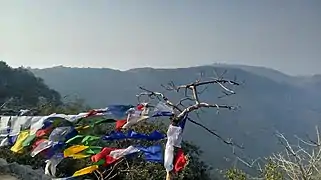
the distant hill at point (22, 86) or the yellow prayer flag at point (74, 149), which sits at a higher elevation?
the yellow prayer flag at point (74, 149)

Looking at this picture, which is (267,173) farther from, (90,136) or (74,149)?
(74,149)

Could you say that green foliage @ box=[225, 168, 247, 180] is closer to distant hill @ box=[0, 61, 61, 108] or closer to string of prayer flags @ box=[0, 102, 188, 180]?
string of prayer flags @ box=[0, 102, 188, 180]

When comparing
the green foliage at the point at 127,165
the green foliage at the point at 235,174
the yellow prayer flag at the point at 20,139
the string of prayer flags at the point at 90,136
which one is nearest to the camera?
the string of prayer flags at the point at 90,136

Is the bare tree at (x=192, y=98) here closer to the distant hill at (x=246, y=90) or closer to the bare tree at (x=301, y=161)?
the bare tree at (x=301, y=161)

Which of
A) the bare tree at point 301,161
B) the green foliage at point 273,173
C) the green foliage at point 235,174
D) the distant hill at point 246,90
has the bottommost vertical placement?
the distant hill at point 246,90

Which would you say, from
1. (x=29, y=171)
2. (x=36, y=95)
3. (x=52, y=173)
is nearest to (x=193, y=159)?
(x=29, y=171)

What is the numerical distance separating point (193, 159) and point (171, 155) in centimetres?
505

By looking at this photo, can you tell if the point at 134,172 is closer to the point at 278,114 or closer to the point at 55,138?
the point at 55,138

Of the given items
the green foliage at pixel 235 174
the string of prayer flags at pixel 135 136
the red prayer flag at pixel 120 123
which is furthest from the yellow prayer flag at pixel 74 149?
the green foliage at pixel 235 174

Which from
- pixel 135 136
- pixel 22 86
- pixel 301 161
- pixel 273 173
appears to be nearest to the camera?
pixel 135 136

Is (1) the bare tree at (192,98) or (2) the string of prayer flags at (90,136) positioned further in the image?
(2) the string of prayer flags at (90,136)

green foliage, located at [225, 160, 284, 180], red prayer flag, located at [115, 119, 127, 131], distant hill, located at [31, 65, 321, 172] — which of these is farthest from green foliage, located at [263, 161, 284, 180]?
distant hill, located at [31, 65, 321, 172]

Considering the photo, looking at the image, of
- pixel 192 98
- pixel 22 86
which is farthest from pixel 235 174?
pixel 22 86

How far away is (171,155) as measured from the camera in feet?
11.0
